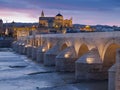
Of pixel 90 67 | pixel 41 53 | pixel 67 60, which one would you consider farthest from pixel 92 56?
pixel 41 53

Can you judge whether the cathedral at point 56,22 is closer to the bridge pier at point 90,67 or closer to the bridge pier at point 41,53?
the bridge pier at point 41,53

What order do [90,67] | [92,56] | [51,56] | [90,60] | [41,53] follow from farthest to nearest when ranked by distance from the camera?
[41,53]
[51,56]
[92,56]
[90,60]
[90,67]

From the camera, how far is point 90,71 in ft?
77.5

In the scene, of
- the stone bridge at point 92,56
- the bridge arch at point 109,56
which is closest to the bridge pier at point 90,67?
the stone bridge at point 92,56

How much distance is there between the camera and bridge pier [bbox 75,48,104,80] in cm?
2359

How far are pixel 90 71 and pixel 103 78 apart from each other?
1061 millimetres

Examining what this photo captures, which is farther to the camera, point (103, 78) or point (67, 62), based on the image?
point (67, 62)

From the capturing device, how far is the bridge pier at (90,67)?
2359 cm

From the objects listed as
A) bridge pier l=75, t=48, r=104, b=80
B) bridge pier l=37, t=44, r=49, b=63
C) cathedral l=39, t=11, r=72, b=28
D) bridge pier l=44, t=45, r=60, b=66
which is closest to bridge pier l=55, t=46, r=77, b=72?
bridge pier l=75, t=48, r=104, b=80

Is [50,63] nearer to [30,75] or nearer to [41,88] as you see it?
[30,75]

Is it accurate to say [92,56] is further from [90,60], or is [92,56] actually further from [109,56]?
[109,56]

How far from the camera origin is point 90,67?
77.5ft

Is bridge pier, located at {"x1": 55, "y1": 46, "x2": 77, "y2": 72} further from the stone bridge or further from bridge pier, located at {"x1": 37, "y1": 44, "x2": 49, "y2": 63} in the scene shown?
bridge pier, located at {"x1": 37, "y1": 44, "x2": 49, "y2": 63}

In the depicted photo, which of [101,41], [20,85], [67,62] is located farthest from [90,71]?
[67,62]
